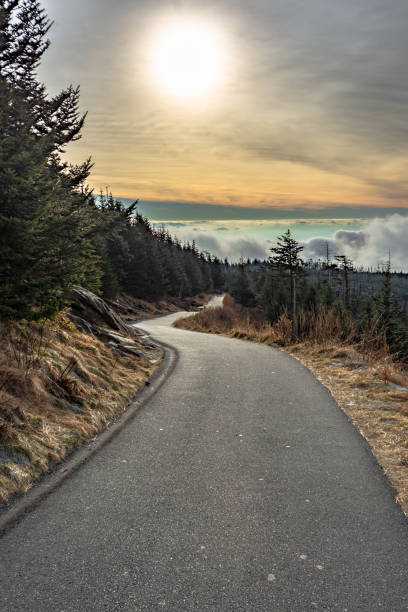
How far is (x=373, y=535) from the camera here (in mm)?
3320

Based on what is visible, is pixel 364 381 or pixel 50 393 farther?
pixel 364 381

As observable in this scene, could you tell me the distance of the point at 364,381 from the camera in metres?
8.56

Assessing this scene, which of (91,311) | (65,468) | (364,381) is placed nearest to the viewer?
(65,468)

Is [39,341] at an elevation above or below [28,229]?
below

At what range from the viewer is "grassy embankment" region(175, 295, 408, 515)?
201 inches

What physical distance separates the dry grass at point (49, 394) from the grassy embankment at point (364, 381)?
397 centimetres

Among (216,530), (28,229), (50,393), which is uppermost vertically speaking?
(28,229)

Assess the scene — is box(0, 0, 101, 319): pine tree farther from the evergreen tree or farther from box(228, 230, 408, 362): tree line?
the evergreen tree

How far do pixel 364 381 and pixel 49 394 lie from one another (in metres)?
6.44

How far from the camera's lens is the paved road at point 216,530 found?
264 cm

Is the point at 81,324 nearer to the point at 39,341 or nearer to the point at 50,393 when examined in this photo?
the point at 39,341

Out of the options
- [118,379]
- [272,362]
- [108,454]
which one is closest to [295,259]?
[272,362]

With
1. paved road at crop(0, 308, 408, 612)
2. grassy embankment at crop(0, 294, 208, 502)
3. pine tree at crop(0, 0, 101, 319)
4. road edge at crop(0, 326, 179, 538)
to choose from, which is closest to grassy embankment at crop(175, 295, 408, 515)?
paved road at crop(0, 308, 408, 612)

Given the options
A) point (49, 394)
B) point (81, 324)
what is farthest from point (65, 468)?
point (81, 324)
